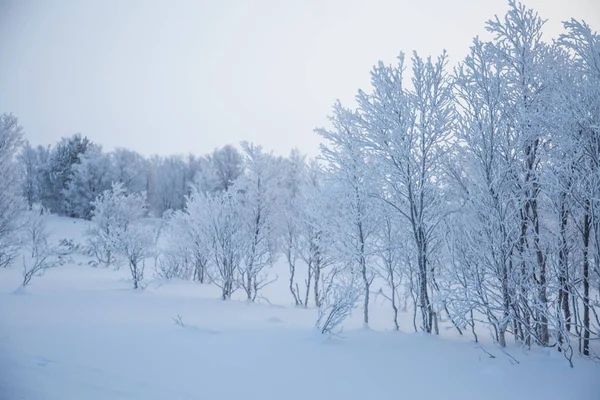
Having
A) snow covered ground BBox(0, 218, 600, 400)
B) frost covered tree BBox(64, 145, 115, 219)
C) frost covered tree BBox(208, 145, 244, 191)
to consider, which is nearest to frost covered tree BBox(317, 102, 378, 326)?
snow covered ground BBox(0, 218, 600, 400)

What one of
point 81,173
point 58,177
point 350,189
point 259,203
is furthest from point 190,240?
point 58,177

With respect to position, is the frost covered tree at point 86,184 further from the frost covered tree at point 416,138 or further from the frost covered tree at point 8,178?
the frost covered tree at point 416,138

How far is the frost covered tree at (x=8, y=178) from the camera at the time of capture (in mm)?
13189

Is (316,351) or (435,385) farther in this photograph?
(316,351)

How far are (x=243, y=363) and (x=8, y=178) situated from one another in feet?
48.8

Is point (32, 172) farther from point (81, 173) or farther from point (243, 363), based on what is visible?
point (243, 363)

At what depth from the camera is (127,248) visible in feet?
41.5

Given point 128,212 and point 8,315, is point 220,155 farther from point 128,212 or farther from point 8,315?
point 8,315

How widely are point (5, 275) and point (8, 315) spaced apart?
8.45 meters

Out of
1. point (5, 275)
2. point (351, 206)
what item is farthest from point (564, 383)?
point (5, 275)

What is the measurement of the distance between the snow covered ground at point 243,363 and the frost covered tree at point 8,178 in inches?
334

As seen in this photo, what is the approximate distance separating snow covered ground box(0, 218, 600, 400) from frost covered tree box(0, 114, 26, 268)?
849 cm

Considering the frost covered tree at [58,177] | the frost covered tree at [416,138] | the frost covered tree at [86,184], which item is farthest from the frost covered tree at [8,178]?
the frost covered tree at [58,177]

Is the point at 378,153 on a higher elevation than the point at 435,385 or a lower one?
higher
